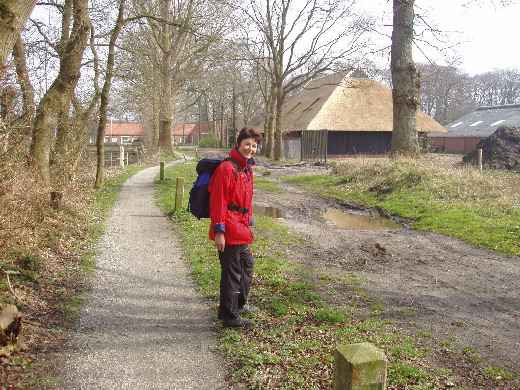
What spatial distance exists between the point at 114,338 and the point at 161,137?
33.2 m

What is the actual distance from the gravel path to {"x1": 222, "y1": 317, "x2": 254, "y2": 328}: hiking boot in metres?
0.15

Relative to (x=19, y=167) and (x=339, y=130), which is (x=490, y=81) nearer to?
(x=339, y=130)

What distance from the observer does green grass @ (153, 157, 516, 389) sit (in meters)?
3.88

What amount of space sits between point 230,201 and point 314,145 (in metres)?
27.5

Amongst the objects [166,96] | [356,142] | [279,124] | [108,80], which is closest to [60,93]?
[108,80]

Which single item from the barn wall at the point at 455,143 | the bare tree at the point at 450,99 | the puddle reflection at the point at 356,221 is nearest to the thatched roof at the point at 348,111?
the barn wall at the point at 455,143

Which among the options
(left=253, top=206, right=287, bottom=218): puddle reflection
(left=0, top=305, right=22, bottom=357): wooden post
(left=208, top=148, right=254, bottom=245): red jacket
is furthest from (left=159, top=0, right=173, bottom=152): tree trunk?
(left=0, top=305, right=22, bottom=357): wooden post

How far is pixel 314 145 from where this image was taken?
31.7 metres

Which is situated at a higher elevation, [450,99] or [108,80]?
[450,99]

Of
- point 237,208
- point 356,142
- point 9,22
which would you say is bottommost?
point 237,208

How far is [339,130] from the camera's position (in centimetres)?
3444

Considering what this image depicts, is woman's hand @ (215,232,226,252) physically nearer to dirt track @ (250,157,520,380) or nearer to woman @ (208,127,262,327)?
woman @ (208,127,262,327)

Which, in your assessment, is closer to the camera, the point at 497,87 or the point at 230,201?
the point at 230,201

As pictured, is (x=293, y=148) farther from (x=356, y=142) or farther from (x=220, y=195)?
(x=220, y=195)
